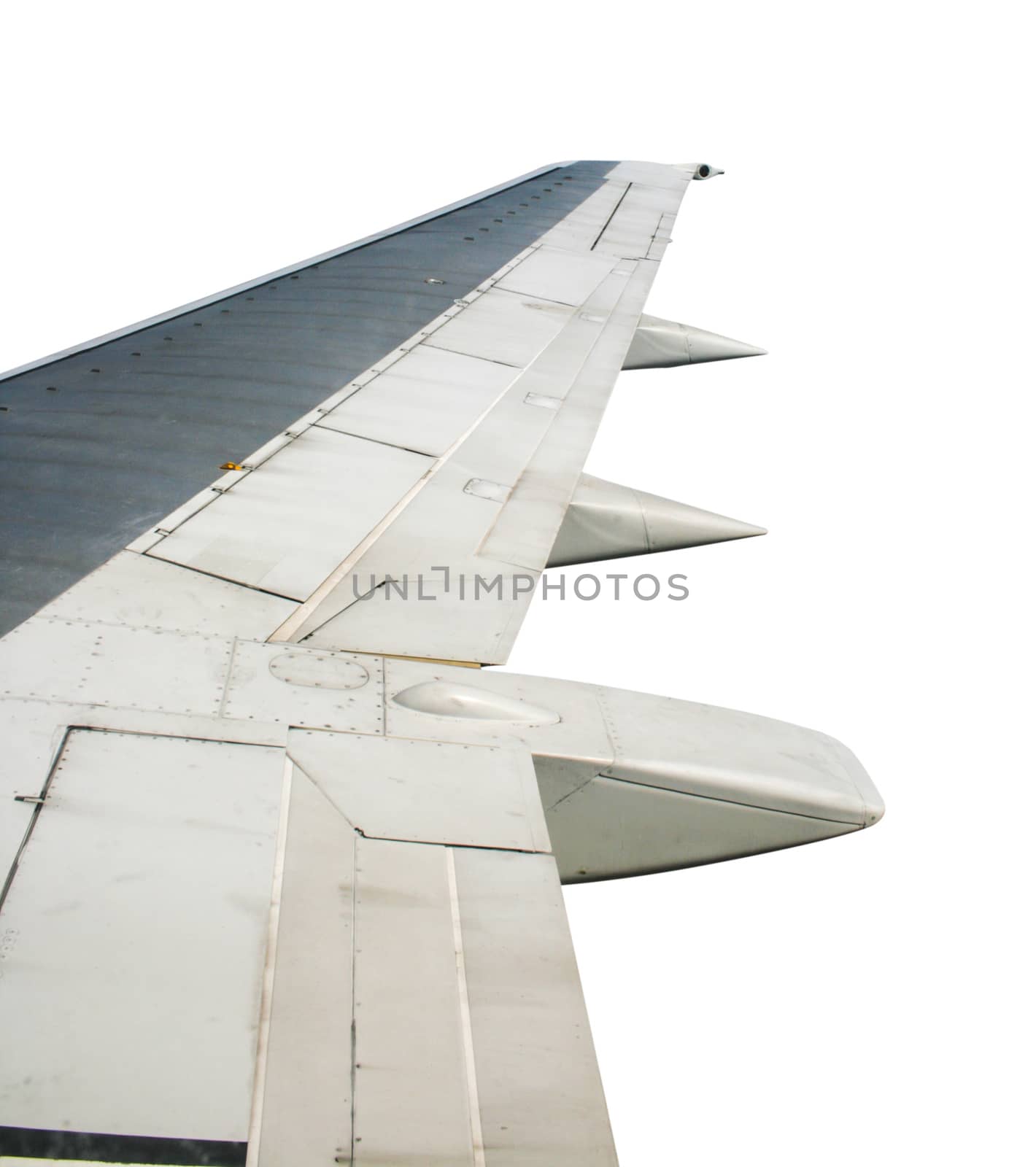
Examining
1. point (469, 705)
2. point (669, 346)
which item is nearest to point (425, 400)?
point (469, 705)

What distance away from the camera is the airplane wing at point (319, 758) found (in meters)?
2.19

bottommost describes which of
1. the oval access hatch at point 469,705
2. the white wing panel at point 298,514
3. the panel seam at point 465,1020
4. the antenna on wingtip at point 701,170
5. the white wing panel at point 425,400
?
the panel seam at point 465,1020

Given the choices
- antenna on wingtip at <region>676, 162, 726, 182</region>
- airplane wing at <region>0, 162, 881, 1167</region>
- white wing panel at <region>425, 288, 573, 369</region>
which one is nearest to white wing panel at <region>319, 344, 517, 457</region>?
airplane wing at <region>0, 162, 881, 1167</region>

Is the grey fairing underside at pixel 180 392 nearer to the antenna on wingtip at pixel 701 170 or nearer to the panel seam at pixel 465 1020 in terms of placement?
the panel seam at pixel 465 1020

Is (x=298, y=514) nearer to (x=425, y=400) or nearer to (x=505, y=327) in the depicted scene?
(x=425, y=400)

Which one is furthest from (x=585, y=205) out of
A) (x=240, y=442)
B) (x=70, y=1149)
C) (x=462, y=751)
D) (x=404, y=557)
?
(x=70, y=1149)

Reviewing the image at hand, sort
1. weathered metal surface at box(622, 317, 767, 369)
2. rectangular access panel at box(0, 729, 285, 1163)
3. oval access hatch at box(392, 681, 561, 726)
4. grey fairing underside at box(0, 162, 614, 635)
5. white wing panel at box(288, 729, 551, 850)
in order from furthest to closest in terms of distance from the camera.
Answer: weathered metal surface at box(622, 317, 767, 369), grey fairing underside at box(0, 162, 614, 635), oval access hatch at box(392, 681, 561, 726), white wing panel at box(288, 729, 551, 850), rectangular access panel at box(0, 729, 285, 1163)

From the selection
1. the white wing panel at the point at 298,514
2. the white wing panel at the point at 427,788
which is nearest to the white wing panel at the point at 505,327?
the white wing panel at the point at 298,514

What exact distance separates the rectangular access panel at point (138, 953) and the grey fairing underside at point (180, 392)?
1020 mm

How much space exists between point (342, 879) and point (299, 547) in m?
1.78

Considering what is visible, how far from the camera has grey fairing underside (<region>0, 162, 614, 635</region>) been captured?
4.12 meters

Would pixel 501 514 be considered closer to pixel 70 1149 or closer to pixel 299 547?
pixel 299 547

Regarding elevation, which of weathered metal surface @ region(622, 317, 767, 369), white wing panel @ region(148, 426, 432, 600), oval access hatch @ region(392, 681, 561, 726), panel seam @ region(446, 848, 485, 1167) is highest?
weathered metal surface @ region(622, 317, 767, 369)

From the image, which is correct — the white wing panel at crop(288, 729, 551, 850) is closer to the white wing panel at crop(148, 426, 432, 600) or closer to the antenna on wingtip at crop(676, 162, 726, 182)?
the white wing panel at crop(148, 426, 432, 600)
